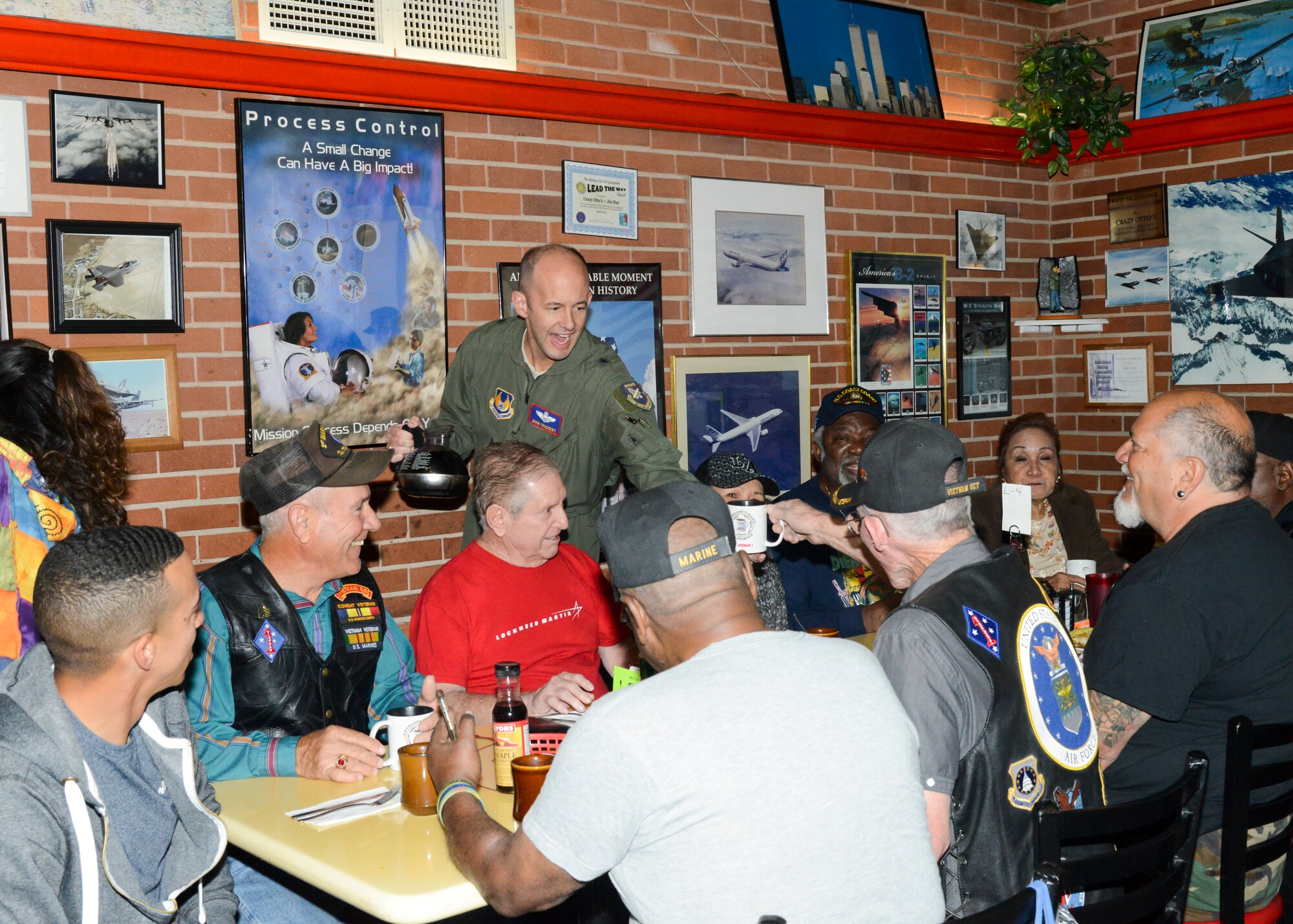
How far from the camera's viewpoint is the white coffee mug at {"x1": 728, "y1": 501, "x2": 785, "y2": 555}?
2750 millimetres

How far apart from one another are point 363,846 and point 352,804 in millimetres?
224

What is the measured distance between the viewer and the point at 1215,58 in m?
5.39

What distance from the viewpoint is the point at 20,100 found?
3354 millimetres

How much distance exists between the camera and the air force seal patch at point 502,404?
3.82m

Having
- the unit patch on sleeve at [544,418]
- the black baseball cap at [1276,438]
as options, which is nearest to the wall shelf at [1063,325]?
the black baseball cap at [1276,438]

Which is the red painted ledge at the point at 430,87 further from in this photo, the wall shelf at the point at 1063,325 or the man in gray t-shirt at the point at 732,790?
the man in gray t-shirt at the point at 732,790

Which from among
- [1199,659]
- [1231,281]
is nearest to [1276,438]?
[1199,659]

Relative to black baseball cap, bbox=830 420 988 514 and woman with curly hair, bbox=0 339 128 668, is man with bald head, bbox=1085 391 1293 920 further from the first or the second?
woman with curly hair, bbox=0 339 128 668

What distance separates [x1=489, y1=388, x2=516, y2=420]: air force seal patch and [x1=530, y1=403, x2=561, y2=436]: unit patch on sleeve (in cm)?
7

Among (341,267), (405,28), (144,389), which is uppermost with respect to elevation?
(405,28)

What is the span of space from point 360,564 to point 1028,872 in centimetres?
165

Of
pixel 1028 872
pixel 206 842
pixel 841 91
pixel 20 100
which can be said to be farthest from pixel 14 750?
pixel 841 91

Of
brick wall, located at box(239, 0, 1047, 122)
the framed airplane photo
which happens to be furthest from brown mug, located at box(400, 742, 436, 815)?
the framed airplane photo

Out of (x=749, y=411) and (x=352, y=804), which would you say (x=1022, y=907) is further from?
(x=749, y=411)
